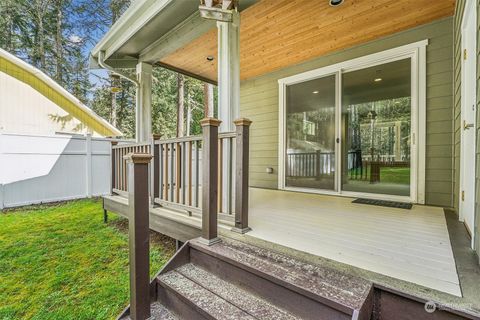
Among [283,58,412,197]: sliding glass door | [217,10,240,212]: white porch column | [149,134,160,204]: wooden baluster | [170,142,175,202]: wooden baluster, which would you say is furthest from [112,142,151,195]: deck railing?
[283,58,412,197]: sliding glass door

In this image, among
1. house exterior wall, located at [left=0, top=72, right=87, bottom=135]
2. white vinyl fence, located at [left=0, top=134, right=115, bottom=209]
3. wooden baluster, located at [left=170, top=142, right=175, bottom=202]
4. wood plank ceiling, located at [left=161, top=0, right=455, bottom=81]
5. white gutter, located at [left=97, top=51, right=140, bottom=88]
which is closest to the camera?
wooden baluster, located at [left=170, top=142, right=175, bottom=202]

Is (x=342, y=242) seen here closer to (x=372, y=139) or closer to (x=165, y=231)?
(x=165, y=231)

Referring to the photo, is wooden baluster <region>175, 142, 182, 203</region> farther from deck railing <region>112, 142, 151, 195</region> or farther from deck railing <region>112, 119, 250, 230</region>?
deck railing <region>112, 142, 151, 195</region>

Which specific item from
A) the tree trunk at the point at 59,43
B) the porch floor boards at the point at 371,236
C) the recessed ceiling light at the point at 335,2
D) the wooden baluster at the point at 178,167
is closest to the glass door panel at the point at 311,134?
the porch floor boards at the point at 371,236

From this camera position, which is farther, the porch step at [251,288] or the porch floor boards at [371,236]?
the porch floor boards at [371,236]

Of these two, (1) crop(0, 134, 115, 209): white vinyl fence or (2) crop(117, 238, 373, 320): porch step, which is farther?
(1) crop(0, 134, 115, 209): white vinyl fence

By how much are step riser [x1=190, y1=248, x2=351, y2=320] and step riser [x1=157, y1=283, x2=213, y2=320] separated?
31cm

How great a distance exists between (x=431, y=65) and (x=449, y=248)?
272 cm

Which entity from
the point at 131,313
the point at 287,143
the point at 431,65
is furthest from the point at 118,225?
the point at 431,65

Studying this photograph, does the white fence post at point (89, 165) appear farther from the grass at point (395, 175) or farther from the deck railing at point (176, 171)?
the grass at point (395, 175)

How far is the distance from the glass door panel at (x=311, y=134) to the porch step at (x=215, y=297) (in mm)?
3067

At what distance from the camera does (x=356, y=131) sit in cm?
388

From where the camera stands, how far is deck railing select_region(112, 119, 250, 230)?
2047 mm

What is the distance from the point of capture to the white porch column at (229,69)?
8.26 feet
